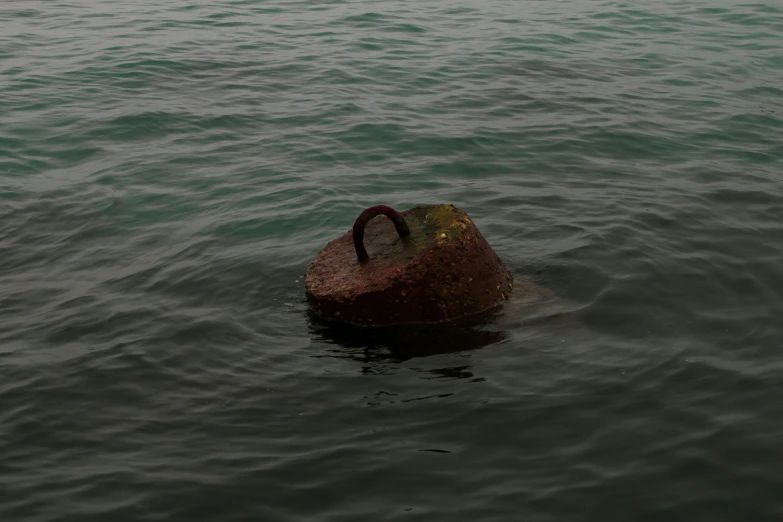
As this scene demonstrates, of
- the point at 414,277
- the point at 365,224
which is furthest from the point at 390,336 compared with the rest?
the point at 365,224

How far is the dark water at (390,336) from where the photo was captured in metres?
4.64

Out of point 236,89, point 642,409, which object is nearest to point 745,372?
point 642,409

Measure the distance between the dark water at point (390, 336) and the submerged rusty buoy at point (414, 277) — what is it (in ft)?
0.71

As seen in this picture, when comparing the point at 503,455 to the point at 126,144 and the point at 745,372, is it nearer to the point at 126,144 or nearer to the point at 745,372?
the point at 745,372

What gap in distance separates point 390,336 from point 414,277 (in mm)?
472

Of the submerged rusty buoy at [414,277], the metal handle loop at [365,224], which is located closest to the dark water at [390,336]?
the submerged rusty buoy at [414,277]

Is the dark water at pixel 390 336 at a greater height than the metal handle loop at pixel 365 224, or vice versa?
the metal handle loop at pixel 365 224

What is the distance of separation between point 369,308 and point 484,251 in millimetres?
981

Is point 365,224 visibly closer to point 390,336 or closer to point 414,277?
point 414,277

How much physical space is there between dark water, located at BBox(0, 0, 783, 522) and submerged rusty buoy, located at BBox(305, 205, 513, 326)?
0.71ft

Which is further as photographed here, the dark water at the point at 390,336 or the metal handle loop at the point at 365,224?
the metal handle loop at the point at 365,224

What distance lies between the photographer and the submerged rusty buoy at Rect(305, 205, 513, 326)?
6.07m

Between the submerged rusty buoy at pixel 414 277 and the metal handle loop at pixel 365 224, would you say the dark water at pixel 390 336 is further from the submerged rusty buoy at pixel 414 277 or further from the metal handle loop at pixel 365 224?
the metal handle loop at pixel 365 224

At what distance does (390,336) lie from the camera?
613 centimetres
